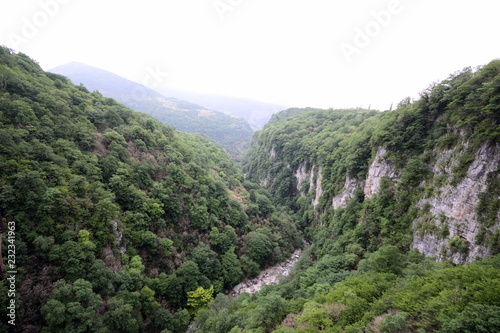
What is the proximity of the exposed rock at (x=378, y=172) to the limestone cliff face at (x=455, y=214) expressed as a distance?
6728 millimetres

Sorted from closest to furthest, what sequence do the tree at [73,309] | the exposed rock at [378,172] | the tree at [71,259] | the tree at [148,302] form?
the tree at [73,309] < the tree at [71,259] < the tree at [148,302] < the exposed rock at [378,172]

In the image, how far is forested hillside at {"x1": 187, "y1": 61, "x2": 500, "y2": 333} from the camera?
549 inches

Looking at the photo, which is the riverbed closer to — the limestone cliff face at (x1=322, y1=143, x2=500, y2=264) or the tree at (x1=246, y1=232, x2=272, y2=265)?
the tree at (x1=246, y1=232, x2=272, y2=265)

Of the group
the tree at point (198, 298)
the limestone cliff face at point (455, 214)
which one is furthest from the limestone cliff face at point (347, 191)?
the tree at point (198, 298)

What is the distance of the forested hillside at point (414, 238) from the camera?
1394 centimetres

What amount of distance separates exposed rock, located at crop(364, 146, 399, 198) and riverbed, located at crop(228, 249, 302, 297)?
24.2m

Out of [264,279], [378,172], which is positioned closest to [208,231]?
[264,279]

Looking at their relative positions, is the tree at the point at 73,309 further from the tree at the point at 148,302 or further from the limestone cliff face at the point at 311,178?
the limestone cliff face at the point at 311,178

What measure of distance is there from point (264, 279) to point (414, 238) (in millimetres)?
29654

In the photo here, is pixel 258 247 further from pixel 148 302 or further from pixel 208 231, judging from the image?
pixel 148 302

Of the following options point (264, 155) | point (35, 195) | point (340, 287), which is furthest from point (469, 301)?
point (264, 155)

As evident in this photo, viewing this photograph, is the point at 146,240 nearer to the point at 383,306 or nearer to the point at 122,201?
the point at 122,201

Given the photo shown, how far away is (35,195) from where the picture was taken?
23875mm

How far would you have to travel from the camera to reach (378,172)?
35719mm
